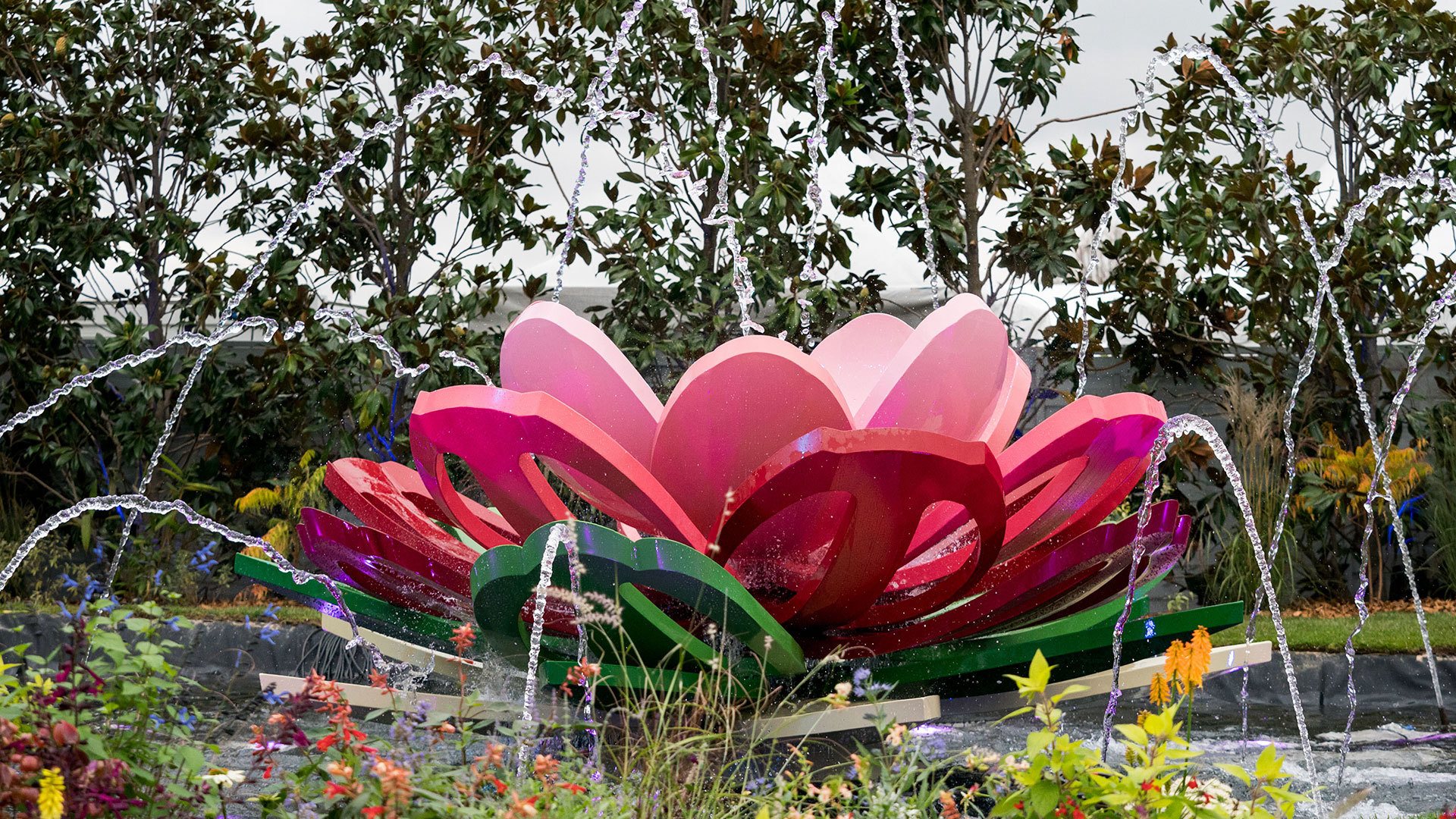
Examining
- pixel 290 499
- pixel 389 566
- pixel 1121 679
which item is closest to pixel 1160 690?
pixel 1121 679

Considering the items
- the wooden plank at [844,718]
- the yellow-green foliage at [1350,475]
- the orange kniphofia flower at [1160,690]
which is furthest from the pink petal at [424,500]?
the yellow-green foliage at [1350,475]

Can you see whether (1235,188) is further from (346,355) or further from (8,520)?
(8,520)

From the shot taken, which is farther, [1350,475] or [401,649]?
[1350,475]

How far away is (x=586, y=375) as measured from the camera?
2301mm

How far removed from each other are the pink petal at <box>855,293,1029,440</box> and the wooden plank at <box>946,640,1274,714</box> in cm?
48

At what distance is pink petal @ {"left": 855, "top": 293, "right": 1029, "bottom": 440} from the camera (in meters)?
2.13

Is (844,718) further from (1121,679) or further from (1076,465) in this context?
(1076,465)

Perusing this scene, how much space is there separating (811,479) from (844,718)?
0.39m

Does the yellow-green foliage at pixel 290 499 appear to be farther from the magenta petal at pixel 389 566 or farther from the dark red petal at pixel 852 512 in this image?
the dark red petal at pixel 852 512

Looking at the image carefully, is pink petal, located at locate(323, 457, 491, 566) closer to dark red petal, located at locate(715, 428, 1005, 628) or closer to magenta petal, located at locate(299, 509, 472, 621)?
magenta petal, located at locate(299, 509, 472, 621)

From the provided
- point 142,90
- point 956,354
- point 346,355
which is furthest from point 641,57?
point 956,354

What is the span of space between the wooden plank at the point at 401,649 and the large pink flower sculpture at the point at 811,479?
9 cm

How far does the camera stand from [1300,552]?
22.2 feet

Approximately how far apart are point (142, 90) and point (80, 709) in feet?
21.3
